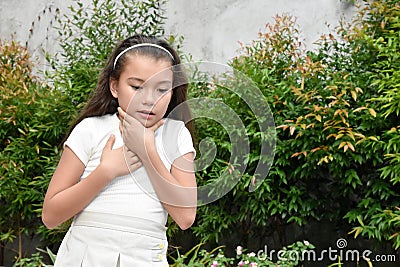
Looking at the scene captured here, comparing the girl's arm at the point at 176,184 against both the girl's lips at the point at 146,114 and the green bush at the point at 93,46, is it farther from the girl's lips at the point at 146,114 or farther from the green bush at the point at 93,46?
the green bush at the point at 93,46

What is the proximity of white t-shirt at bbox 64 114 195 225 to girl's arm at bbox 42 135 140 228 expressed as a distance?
0.07 ft

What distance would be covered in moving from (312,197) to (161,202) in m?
2.18

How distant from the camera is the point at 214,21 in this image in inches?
178

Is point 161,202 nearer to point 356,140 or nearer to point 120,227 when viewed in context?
point 120,227

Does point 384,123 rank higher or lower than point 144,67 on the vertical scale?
higher

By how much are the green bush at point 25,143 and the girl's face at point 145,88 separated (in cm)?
231

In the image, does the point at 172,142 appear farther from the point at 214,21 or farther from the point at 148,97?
the point at 214,21

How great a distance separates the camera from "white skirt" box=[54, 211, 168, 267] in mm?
1430

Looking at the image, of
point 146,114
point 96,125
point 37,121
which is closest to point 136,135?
point 146,114

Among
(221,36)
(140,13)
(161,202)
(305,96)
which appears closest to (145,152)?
(161,202)

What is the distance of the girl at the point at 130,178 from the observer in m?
1.42

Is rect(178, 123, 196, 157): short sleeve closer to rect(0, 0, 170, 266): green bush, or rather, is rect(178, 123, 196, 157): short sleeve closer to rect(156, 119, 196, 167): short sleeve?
rect(156, 119, 196, 167): short sleeve

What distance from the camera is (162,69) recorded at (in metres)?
1.47

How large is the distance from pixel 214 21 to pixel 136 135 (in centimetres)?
320
